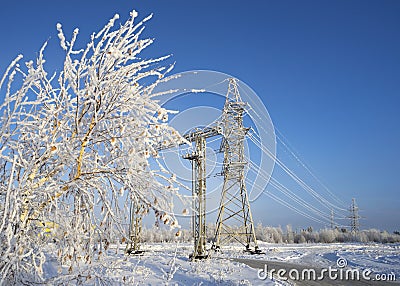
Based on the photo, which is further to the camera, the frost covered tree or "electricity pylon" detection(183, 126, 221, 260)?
"electricity pylon" detection(183, 126, 221, 260)

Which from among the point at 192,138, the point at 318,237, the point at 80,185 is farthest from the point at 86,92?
the point at 318,237

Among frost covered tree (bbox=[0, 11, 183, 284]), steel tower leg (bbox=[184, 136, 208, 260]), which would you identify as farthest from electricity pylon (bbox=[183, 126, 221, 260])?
frost covered tree (bbox=[0, 11, 183, 284])

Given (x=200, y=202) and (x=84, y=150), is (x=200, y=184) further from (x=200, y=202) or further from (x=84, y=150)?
(x=84, y=150)

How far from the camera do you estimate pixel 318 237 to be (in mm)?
60219

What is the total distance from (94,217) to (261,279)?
28.3ft

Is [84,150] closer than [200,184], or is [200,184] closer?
[84,150]

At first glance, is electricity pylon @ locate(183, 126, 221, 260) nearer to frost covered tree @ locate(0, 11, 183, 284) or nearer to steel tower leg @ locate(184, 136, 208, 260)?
steel tower leg @ locate(184, 136, 208, 260)

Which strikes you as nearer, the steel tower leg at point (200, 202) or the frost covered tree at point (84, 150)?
the frost covered tree at point (84, 150)

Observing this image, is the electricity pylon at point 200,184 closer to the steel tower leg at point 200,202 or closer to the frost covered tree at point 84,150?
the steel tower leg at point 200,202

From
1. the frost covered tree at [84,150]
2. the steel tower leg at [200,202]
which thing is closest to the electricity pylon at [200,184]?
the steel tower leg at [200,202]

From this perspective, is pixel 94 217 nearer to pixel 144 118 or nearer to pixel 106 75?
pixel 144 118

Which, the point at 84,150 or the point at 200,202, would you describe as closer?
the point at 84,150

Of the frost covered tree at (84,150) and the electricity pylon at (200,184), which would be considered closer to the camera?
the frost covered tree at (84,150)

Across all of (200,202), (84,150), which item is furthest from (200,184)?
(84,150)
